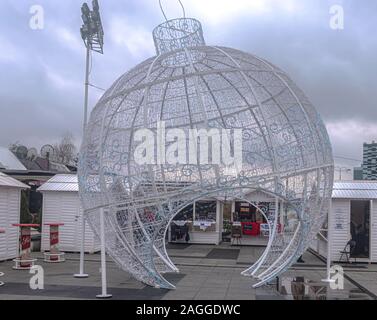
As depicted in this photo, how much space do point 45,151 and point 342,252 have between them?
29532mm

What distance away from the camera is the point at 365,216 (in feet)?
64.6

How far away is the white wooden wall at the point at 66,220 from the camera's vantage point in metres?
19.1

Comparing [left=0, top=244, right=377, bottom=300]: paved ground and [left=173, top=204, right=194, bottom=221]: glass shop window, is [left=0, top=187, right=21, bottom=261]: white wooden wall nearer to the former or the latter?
[left=0, top=244, right=377, bottom=300]: paved ground

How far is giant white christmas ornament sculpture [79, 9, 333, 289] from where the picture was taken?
977 cm

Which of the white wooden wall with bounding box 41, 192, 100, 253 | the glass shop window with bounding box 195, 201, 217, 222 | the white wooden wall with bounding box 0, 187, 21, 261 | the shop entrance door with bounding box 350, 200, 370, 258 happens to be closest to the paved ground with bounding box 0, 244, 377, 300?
the white wooden wall with bounding box 0, 187, 21, 261

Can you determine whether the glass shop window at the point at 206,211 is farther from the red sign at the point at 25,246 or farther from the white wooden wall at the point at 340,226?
the red sign at the point at 25,246

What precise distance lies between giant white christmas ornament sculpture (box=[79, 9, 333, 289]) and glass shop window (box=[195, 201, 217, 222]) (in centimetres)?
1285

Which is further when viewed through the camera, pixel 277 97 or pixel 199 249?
pixel 199 249

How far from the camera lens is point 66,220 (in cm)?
1916

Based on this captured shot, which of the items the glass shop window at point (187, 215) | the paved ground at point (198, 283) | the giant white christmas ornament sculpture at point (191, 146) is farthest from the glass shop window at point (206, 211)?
the giant white christmas ornament sculpture at point (191, 146)

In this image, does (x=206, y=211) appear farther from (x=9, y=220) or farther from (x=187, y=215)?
(x=9, y=220)

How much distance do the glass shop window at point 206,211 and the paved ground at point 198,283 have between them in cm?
722
